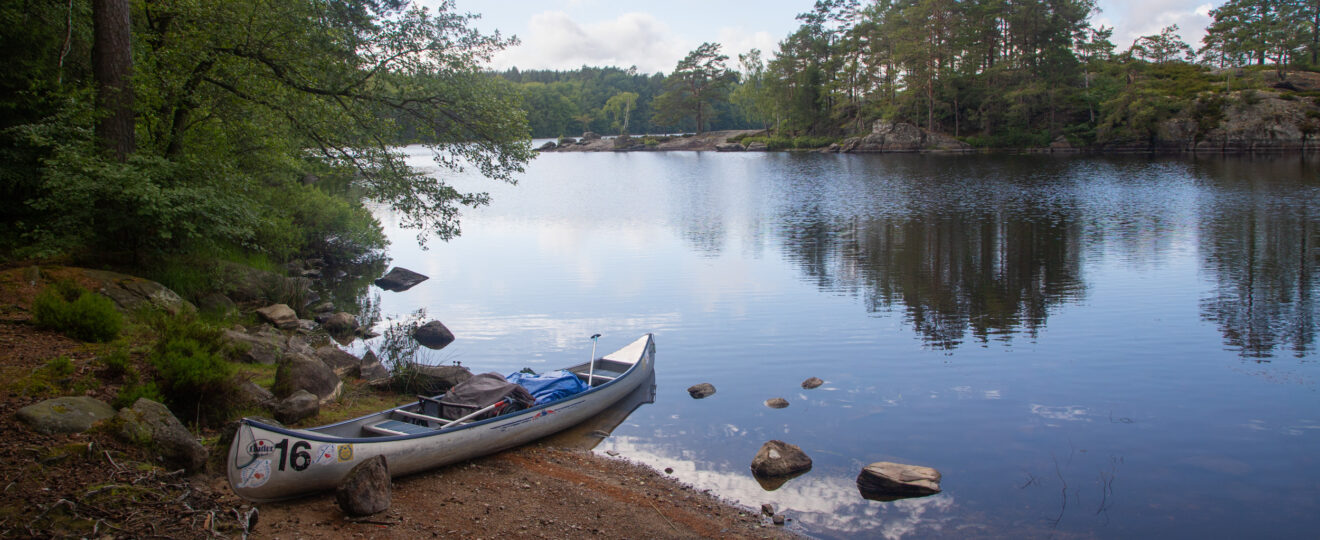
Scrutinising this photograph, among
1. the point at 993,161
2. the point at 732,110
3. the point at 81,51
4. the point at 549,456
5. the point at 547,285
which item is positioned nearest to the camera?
the point at 549,456

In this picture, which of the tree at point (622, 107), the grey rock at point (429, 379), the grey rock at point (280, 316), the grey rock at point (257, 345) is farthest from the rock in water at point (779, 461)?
the tree at point (622, 107)

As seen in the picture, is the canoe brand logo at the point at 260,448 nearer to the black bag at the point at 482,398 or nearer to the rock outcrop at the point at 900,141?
the black bag at the point at 482,398

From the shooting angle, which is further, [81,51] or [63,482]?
[81,51]

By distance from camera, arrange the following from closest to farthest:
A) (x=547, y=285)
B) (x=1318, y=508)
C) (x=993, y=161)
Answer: (x=1318, y=508)
(x=547, y=285)
(x=993, y=161)

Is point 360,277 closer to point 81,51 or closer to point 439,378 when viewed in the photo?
point 81,51

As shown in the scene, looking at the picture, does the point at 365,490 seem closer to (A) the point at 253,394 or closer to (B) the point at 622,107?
(A) the point at 253,394

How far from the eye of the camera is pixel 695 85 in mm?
124562

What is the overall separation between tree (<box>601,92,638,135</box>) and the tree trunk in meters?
148

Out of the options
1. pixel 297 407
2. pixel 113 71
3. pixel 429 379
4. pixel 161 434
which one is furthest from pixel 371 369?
pixel 113 71

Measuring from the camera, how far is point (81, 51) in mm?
14367

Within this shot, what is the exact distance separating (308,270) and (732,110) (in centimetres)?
15182

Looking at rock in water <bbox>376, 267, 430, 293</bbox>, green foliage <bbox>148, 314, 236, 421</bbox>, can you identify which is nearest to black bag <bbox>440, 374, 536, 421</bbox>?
green foliage <bbox>148, 314, 236, 421</bbox>

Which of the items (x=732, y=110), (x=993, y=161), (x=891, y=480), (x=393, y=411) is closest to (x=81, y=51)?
(x=393, y=411)

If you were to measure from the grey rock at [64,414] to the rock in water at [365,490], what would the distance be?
7.66 ft
